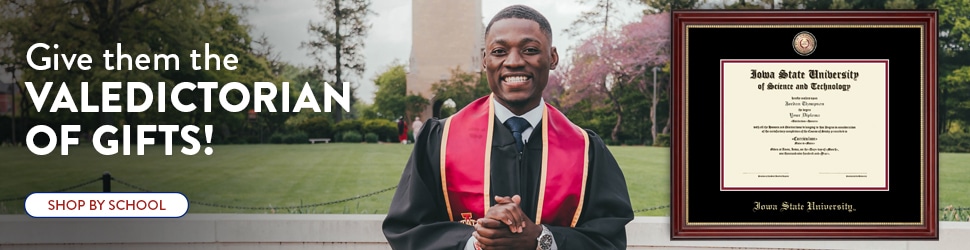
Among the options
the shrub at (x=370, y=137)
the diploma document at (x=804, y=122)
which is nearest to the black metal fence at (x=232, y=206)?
the shrub at (x=370, y=137)

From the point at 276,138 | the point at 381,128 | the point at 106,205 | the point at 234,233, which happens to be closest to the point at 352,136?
the point at 381,128

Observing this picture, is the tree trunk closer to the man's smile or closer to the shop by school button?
the man's smile

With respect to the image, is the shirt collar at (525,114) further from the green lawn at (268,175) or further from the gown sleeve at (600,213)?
the green lawn at (268,175)

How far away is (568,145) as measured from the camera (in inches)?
188

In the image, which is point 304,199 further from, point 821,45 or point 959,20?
point 959,20

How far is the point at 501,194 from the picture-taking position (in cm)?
464

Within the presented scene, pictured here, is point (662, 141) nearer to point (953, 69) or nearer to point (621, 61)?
point (621, 61)

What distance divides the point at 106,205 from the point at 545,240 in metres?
3.00

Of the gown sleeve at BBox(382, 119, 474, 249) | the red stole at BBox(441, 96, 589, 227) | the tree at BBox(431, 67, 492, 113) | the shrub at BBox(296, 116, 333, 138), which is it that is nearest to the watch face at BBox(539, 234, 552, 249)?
the red stole at BBox(441, 96, 589, 227)

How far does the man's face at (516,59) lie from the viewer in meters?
4.64

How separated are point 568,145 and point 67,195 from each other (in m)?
3.39

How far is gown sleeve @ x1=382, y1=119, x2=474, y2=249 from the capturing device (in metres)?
4.50

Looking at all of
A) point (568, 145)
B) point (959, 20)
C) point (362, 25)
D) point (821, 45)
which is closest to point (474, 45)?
point (362, 25)

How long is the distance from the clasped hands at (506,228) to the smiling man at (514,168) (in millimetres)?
136
